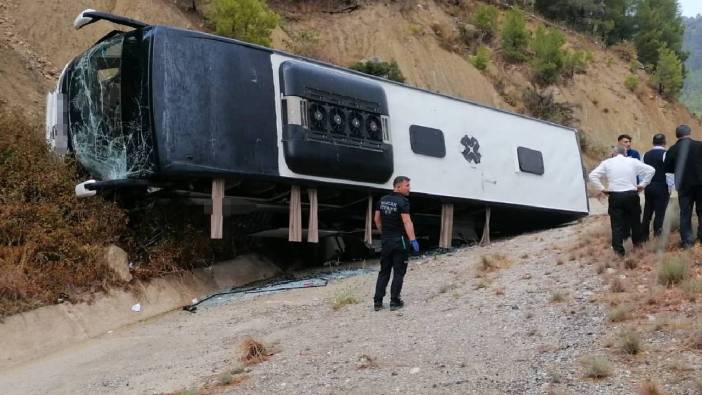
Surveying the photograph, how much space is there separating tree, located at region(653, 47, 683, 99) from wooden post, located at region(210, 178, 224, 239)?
125 ft

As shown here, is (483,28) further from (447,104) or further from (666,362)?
(666,362)

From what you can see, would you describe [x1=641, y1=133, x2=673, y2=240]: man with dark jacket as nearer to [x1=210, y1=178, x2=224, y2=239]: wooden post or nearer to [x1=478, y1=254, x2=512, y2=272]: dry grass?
[x1=478, y1=254, x2=512, y2=272]: dry grass

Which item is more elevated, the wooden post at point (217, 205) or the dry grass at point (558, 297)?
the wooden post at point (217, 205)

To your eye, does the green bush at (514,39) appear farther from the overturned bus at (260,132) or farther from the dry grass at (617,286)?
the dry grass at (617,286)

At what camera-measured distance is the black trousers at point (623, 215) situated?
29.8 ft

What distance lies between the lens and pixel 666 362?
557cm

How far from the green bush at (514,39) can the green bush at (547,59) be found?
106cm

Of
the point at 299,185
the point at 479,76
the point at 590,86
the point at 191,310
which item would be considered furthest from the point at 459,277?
the point at 590,86

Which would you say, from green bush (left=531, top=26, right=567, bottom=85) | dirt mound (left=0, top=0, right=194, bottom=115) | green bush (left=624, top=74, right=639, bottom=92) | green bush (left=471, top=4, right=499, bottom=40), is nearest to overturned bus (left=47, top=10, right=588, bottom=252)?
dirt mound (left=0, top=0, right=194, bottom=115)

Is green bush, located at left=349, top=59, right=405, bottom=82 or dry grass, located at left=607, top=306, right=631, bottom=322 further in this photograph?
green bush, located at left=349, top=59, right=405, bottom=82

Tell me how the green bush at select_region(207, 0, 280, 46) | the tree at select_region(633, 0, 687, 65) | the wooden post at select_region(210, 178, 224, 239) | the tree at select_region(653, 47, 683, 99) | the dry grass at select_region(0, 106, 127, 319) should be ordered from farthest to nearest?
the tree at select_region(633, 0, 687, 65)
the tree at select_region(653, 47, 683, 99)
the green bush at select_region(207, 0, 280, 46)
the wooden post at select_region(210, 178, 224, 239)
the dry grass at select_region(0, 106, 127, 319)

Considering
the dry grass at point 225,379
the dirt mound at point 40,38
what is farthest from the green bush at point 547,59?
the dry grass at point 225,379

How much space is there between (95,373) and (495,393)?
445 centimetres

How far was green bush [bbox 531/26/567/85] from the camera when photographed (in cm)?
3456
